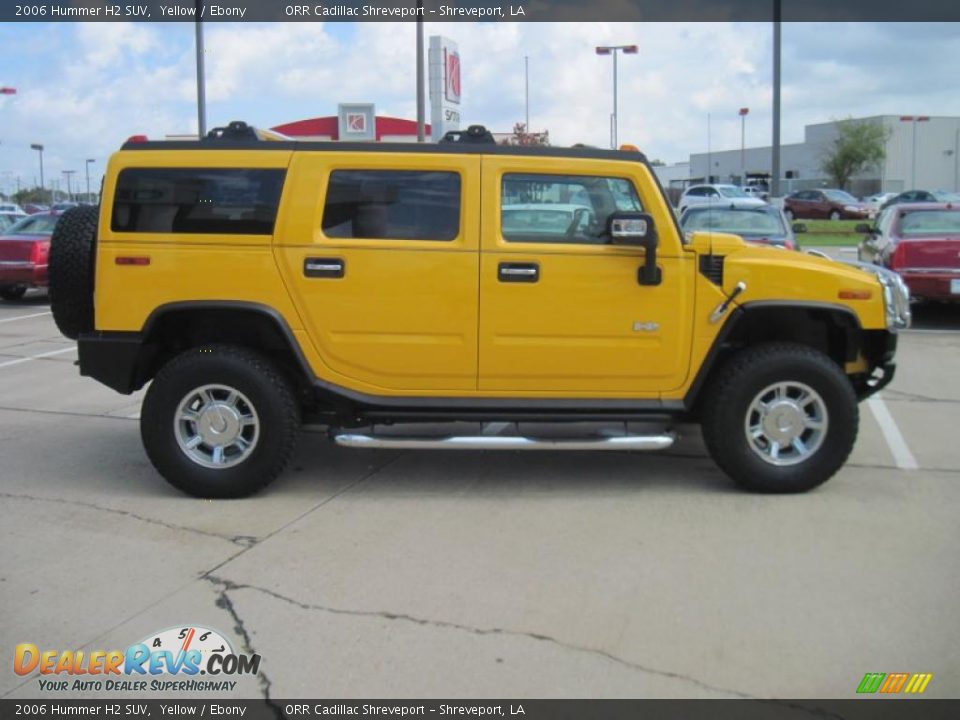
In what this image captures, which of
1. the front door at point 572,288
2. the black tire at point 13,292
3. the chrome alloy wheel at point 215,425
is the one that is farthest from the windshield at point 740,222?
the black tire at point 13,292

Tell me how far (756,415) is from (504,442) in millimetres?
1488

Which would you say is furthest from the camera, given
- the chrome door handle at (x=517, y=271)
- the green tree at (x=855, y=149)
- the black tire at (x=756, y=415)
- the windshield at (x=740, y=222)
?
the green tree at (x=855, y=149)

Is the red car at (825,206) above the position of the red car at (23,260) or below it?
above

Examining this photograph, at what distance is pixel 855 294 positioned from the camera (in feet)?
18.2

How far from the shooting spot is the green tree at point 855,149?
65.3 meters

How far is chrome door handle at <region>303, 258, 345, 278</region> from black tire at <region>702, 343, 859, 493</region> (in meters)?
2.27

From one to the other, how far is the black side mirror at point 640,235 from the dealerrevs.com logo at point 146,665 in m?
2.95

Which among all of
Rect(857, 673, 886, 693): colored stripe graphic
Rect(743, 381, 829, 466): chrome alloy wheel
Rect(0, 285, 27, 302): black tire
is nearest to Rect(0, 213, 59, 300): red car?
Rect(0, 285, 27, 302): black tire

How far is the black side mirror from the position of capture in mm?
5293

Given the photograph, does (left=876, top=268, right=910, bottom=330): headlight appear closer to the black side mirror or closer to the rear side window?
the black side mirror

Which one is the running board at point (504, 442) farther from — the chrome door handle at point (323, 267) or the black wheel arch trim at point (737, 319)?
the chrome door handle at point (323, 267)

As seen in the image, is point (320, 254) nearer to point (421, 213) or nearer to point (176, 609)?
point (421, 213)

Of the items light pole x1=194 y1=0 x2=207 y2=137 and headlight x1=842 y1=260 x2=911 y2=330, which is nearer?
headlight x1=842 y1=260 x2=911 y2=330

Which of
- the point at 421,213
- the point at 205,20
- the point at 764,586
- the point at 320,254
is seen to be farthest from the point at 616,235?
the point at 205,20
